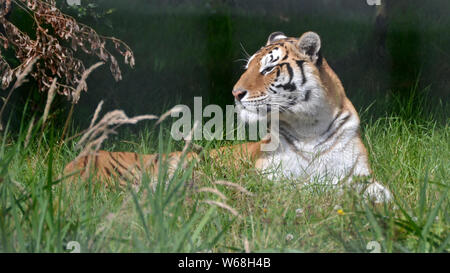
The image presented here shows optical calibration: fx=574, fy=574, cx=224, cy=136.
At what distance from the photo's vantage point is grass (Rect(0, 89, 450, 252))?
6.06 feet

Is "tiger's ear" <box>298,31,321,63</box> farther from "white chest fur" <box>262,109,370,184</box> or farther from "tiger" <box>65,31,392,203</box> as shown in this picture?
"white chest fur" <box>262,109,370,184</box>

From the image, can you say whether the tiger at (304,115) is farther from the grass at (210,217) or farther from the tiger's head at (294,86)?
the grass at (210,217)

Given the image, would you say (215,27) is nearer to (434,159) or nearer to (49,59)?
(49,59)

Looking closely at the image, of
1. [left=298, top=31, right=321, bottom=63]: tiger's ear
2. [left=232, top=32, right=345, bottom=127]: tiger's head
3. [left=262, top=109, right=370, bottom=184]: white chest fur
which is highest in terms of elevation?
[left=298, top=31, right=321, bottom=63]: tiger's ear

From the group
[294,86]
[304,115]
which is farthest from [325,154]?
[294,86]

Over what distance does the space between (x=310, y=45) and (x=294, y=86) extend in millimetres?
249

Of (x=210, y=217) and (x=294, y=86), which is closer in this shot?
(x=210, y=217)

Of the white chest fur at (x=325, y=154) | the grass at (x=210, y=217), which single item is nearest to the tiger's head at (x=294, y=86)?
the white chest fur at (x=325, y=154)

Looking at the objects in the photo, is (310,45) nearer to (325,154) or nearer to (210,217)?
(325,154)

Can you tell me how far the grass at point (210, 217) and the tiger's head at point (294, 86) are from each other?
379 millimetres

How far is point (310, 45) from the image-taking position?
3.18 metres

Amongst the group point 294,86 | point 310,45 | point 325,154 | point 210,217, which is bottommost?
point 210,217

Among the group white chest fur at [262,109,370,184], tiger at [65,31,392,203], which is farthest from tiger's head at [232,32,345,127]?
white chest fur at [262,109,370,184]
